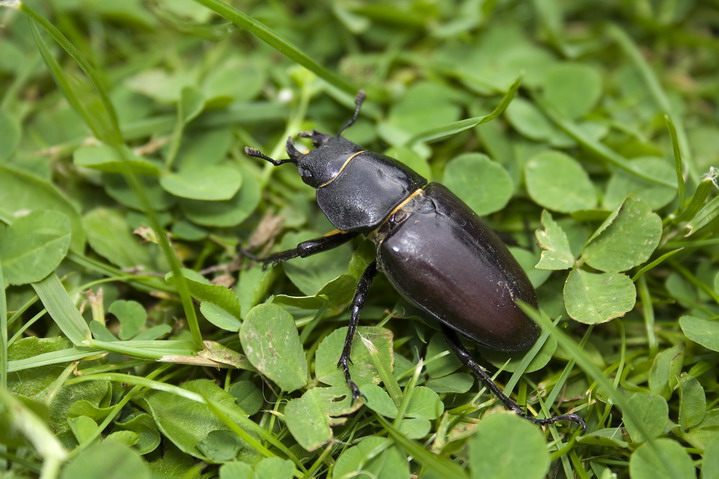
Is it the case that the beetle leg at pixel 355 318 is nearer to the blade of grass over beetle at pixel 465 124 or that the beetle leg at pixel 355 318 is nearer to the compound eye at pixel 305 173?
the compound eye at pixel 305 173

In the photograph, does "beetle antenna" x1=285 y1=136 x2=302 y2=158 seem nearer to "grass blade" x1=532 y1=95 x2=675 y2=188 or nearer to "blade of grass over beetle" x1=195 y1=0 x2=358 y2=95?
"blade of grass over beetle" x1=195 y1=0 x2=358 y2=95

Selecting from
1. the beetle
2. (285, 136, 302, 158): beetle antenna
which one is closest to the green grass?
the beetle

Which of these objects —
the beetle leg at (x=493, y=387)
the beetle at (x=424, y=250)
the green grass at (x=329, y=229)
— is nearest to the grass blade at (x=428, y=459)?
the green grass at (x=329, y=229)

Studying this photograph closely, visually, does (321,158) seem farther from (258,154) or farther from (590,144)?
(590,144)

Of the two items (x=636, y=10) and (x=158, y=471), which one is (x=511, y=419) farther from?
(x=636, y=10)

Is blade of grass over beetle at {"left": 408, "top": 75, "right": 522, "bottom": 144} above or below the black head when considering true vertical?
above

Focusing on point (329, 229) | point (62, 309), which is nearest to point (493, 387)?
point (329, 229)
